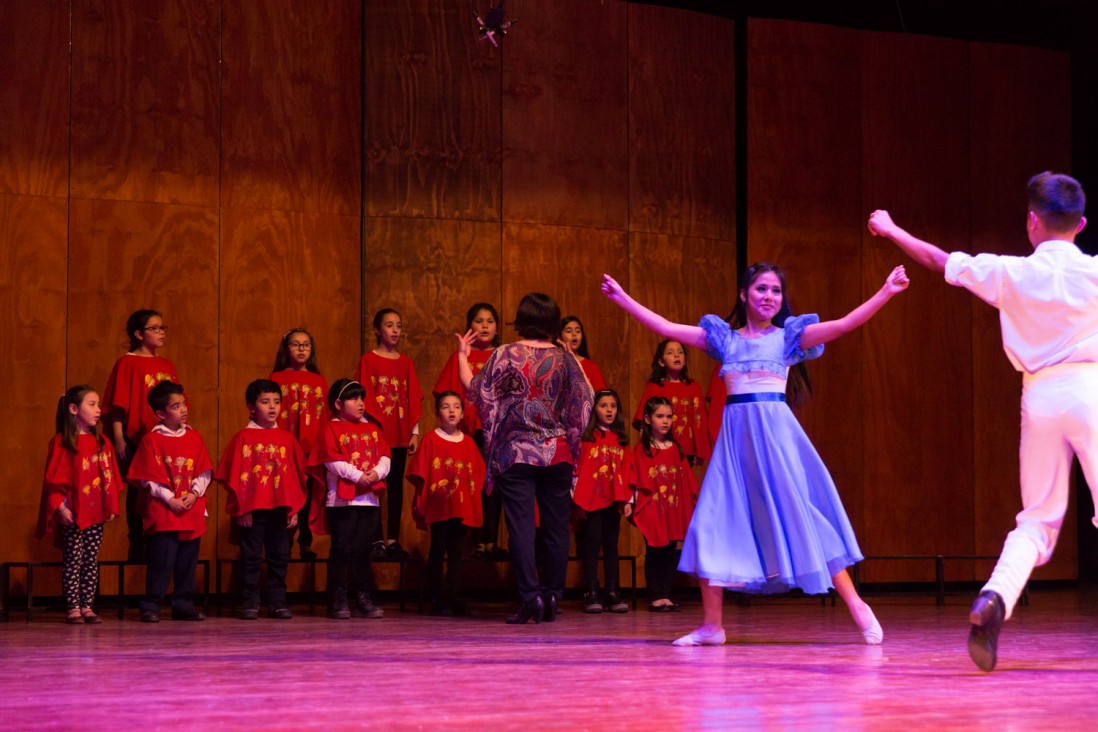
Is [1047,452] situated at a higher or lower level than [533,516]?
higher

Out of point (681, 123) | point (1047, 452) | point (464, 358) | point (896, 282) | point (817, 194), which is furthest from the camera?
point (817, 194)

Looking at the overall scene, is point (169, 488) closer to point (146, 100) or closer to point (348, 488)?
point (348, 488)

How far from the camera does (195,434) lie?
6.85m

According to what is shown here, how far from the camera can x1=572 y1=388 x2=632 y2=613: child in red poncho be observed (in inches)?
290

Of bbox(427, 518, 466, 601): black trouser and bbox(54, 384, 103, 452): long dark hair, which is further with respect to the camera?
bbox(427, 518, 466, 601): black trouser

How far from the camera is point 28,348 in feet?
25.6

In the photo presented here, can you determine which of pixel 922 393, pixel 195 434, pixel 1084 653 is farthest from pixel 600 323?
pixel 1084 653

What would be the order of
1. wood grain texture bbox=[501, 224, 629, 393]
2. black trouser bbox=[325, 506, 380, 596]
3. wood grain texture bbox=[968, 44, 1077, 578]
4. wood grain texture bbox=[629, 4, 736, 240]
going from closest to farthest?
black trouser bbox=[325, 506, 380, 596] < wood grain texture bbox=[501, 224, 629, 393] < wood grain texture bbox=[629, 4, 736, 240] < wood grain texture bbox=[968, 44, 1077, 578]

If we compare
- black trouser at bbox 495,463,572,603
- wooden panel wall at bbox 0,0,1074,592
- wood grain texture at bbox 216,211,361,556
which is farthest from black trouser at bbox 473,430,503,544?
black trouser at bbox 495,463,572,603

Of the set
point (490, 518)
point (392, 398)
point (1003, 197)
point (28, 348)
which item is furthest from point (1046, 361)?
point (1003, 197)

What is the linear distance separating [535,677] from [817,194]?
6.40 meters

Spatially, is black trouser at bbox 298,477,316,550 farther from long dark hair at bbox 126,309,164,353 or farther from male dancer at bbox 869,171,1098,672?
male dancer at bbox 869,171,1098,672

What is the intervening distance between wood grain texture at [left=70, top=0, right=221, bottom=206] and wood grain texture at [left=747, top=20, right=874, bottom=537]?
12.5 ft

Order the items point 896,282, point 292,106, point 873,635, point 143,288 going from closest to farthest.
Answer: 1. point 896,282
2. point 873,635
3. point 143,288
4. point 292,106
